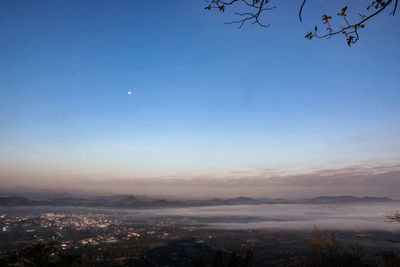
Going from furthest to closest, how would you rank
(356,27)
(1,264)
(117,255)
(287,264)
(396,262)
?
(117,255) < (287,264) < (396,262) < (1,264) < (356,27)

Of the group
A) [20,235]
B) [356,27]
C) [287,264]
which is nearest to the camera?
[356,27]

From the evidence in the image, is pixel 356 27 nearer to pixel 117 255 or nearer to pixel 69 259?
pixel 69 259

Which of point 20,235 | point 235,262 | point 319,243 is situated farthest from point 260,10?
point 20,235

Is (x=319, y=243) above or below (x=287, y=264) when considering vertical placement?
above

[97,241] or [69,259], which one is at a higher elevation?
[69,259]

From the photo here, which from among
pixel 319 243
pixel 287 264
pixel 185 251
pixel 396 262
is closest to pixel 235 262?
pixel 319 243

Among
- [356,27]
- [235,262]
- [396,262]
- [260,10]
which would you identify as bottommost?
[396,262]

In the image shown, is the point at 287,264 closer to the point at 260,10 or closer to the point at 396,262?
the point at 396,262

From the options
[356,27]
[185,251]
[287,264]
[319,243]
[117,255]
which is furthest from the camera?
[185,251]

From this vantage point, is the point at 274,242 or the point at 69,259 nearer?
the point at 69,259
